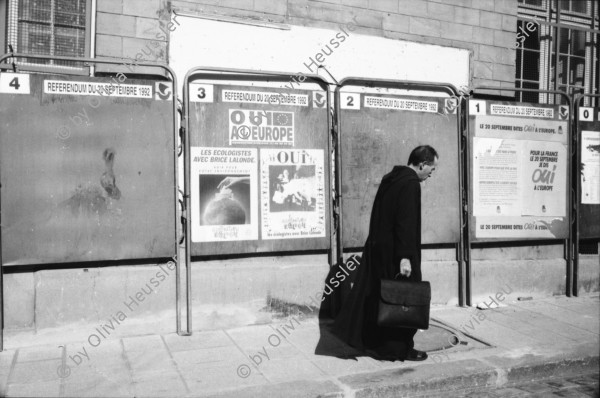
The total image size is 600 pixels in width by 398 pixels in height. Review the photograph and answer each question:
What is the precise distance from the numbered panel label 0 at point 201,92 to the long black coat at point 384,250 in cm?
205

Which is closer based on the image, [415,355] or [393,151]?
[415,355]

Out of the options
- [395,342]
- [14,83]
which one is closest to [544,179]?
[395,342]

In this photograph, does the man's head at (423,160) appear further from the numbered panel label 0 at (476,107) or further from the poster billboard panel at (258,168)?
the numbered panel label 0 at (476,107)

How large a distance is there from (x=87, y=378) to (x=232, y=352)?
1290 mm

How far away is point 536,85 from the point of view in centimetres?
860

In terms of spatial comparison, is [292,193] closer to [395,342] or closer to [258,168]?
[258,168]

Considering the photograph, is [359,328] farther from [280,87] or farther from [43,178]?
[43,178]

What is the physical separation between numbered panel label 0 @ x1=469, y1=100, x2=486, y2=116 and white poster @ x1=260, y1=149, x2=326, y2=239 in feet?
6.72

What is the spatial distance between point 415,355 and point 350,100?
2897mm

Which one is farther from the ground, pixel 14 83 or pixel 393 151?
pixel 14 83

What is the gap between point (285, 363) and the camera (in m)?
5.10

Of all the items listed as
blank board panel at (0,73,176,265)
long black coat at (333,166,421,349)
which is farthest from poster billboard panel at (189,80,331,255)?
long black coat at (333,166,421,349)

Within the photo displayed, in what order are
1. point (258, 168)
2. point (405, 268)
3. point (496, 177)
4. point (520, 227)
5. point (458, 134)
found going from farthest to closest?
point (520, 227), point (496, 177), point (458, 134), point (258, 168), point (405, 268)

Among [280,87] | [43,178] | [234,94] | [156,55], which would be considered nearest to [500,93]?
[280,87]
